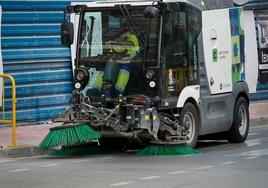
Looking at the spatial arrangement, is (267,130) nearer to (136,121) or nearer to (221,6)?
(221,6)

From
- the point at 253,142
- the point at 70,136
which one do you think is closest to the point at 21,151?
the point at 70,136

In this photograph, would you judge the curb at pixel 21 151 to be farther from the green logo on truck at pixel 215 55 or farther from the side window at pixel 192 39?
the green logo on truck at pixel 215 55

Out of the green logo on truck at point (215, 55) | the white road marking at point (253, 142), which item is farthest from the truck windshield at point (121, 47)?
the white road marking at point (253, 142)

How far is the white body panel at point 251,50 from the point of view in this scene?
25.5 m

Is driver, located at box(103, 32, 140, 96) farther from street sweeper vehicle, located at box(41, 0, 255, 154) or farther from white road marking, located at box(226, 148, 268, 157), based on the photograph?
white road marking, located at box(226, 148, 268, 157)

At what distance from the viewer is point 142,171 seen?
11898 millimetres

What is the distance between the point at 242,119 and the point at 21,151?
469 centimetres

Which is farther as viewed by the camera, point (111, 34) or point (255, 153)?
point (111, 34)

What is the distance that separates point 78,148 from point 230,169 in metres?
3.69

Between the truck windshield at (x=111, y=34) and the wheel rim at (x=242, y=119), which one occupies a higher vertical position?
the truck windshield at (x=111, y=34)

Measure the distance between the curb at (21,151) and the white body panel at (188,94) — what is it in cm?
278

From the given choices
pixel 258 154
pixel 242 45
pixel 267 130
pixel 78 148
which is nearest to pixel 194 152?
pixel 258 154

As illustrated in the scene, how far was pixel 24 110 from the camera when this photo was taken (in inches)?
765

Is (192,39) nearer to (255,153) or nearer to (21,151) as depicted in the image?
(255,153)
